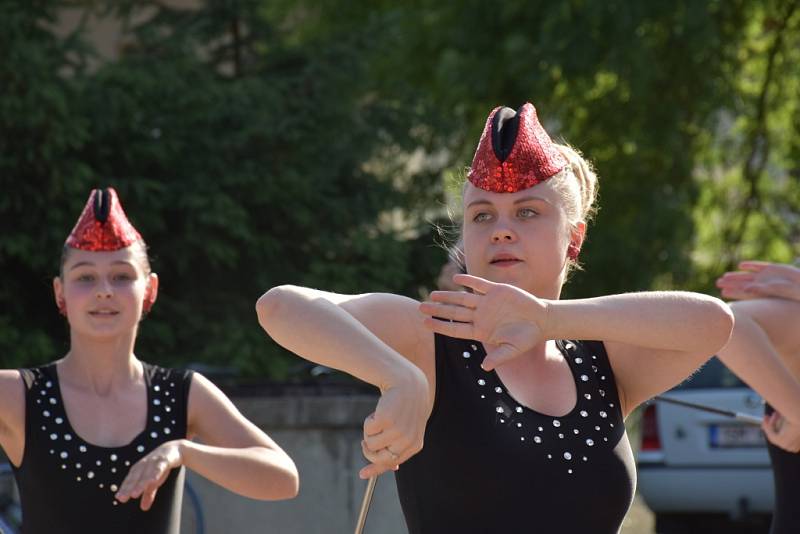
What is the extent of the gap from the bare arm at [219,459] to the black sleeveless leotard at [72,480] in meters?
0.11

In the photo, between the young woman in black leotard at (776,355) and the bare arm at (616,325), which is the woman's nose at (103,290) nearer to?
the bare arm at (616,325)

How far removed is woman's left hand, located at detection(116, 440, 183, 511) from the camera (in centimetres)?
319

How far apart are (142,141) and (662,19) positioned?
15.3 feet

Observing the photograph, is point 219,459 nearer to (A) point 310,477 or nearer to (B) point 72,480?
(B) point 72,480

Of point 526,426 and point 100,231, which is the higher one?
point 100,231

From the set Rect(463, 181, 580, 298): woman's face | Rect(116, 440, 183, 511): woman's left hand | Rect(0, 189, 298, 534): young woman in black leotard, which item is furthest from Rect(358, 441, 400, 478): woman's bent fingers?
Rect(0, 189, 298, 534): young woman in black leotard

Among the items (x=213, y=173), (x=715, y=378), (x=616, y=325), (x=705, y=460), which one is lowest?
(x=705, y=460)

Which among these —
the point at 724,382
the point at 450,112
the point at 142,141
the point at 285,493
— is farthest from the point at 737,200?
the point at 285,493

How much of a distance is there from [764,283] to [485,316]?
6.48 feet

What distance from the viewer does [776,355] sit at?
3.73m

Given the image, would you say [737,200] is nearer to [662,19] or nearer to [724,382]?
[662,19]

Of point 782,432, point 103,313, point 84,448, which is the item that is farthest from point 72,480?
point 782,432

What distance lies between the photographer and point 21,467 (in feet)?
12.2

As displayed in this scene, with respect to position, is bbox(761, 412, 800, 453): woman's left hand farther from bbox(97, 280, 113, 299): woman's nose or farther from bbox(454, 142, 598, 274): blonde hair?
bbox(97, 280, 113, 299): woman's nose
